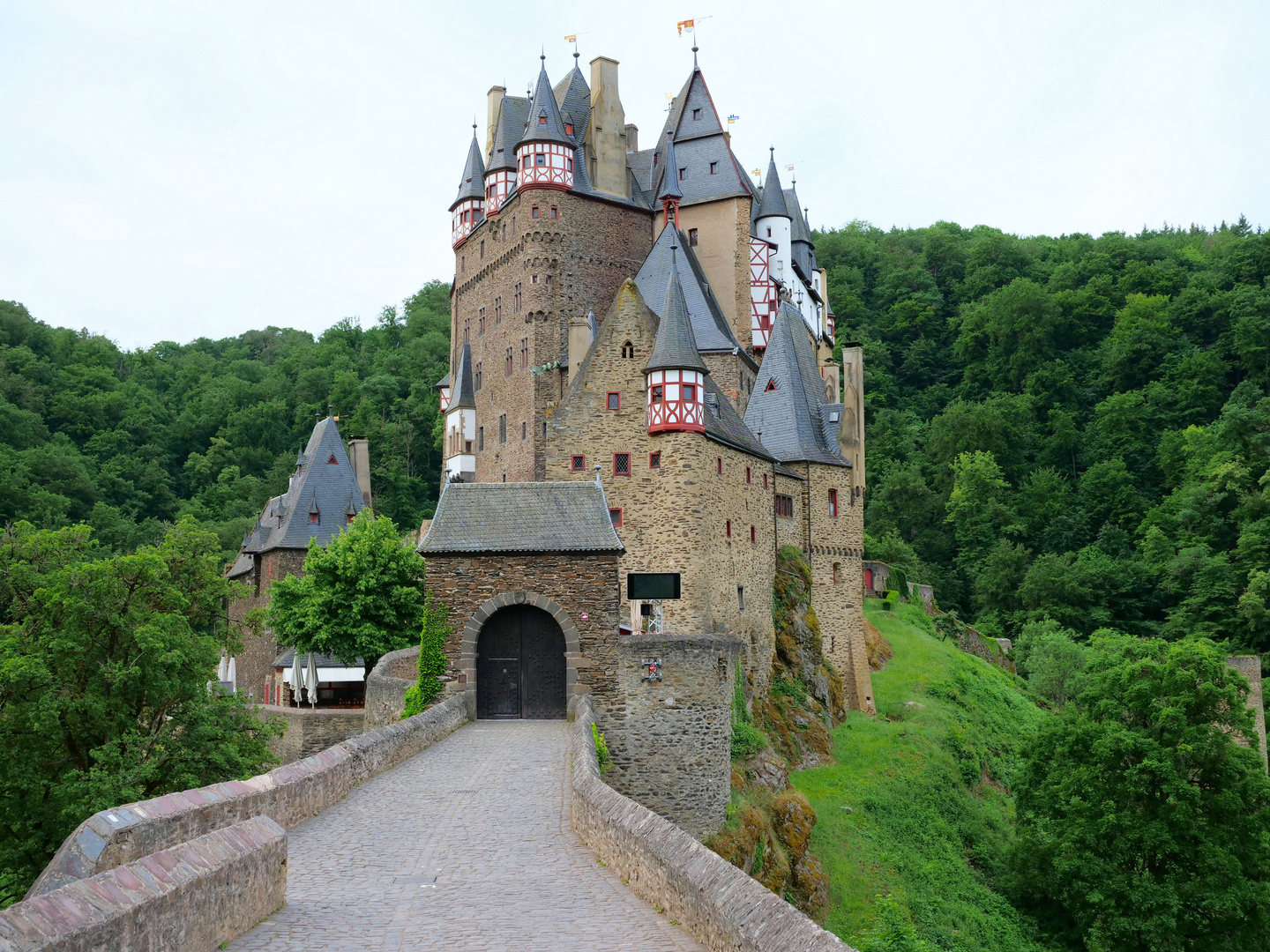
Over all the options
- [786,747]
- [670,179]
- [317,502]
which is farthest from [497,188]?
[786,747]

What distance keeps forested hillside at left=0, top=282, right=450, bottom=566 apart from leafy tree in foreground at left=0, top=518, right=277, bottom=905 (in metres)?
48.6

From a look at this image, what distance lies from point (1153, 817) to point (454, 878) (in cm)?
2343

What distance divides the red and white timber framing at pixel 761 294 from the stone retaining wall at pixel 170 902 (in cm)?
3971

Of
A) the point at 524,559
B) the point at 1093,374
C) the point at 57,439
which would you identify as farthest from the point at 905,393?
the point at 524,559

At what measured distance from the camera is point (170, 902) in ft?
23.1

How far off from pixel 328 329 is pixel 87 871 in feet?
360

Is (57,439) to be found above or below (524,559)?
above

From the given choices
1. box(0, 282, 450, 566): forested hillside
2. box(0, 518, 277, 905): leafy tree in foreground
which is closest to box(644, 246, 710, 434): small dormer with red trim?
box(0, 518, 277, 905): leafy tree in foreground

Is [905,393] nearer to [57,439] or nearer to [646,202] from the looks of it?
[646,202]

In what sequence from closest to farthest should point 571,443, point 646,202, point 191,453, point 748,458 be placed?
1. point 571,443
2. point 748,458
3. point 646,202
4. point 191,453

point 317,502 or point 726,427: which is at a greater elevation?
point 726,427

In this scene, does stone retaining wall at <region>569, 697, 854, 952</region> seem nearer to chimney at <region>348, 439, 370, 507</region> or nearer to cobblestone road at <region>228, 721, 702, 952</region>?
cobblestone road at <region>228, 721, 702, 952</region>

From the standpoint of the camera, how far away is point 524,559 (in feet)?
75.9

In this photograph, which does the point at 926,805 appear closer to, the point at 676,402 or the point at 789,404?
the point at 676,402
